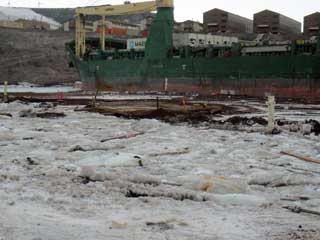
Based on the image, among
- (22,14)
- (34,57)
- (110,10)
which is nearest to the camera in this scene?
(110,10)

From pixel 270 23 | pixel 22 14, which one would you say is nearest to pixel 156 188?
pixel 270 23

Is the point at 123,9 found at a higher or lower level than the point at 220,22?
lower

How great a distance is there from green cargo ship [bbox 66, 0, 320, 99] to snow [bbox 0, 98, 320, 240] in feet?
74.5

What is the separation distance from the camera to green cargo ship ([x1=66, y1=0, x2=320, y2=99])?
105 feet


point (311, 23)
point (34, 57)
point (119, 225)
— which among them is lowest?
point (119, 225)

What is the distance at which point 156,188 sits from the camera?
230 inches

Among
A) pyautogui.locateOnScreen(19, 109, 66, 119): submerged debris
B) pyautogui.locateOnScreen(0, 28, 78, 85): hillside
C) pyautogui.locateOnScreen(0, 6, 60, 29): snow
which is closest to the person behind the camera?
pyautogui.locateOnScreen(19, 109, 66, 119): submerged debris

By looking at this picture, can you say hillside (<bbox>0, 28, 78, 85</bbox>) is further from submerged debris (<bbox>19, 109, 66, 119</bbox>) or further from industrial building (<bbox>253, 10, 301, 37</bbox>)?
submerged debris (<bbox>19, 109, 66, 119</bbox>)

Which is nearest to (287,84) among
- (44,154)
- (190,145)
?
(190,145)

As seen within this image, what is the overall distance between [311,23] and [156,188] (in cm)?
4598

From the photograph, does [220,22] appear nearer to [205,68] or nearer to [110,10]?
[110,10]

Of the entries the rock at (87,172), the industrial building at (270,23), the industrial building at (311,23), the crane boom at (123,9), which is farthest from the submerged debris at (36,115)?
the industrial building at (270,23)

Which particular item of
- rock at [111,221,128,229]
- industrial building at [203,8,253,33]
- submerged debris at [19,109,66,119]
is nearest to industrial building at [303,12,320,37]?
industrial building at [203,8,253,33]

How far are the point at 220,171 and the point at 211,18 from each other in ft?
163
